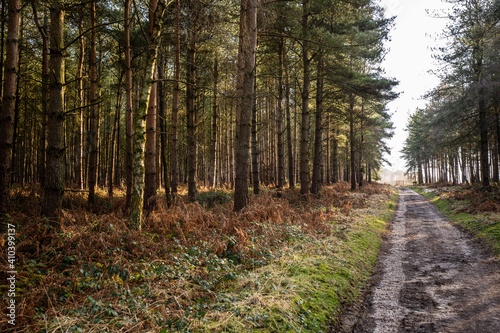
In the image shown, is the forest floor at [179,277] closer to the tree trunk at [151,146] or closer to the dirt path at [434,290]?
the dirt path at [434,290]

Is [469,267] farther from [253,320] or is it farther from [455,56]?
[455,56]

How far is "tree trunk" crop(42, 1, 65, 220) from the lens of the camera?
4.96m

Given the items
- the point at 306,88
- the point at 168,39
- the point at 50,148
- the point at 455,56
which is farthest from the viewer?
the point at 455,56

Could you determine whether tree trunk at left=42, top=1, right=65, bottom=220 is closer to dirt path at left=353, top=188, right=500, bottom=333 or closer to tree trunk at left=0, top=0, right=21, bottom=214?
tree trunk at left=0, top=0, right=21, bottom=214

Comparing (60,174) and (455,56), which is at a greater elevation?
(455,56)

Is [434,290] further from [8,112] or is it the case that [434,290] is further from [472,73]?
[472,73]

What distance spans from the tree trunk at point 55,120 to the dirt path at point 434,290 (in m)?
6.02

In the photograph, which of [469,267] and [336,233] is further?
[336,233]

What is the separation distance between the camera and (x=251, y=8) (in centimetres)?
867

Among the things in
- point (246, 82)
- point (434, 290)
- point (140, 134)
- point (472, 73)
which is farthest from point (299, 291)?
point (472, 73)

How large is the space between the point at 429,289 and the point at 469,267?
7.03 feet

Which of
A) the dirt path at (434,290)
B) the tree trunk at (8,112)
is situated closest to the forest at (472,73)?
the dirt path at (434,290)

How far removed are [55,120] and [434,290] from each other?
817 cm

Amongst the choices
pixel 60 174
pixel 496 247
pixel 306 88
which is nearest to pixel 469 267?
pixel 496 247
